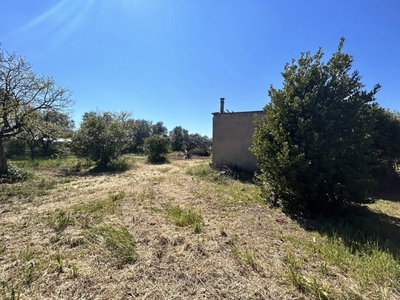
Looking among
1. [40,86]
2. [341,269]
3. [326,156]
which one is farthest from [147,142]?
[341,269]

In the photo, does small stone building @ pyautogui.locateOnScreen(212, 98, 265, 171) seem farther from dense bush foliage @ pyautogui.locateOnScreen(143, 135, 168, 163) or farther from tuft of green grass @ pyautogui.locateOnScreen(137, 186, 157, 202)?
dense bush foliage @ pyautogui.locateOnScreen(143, 135, 168, 163)

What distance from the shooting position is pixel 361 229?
379cm

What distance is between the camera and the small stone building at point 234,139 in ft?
30.7

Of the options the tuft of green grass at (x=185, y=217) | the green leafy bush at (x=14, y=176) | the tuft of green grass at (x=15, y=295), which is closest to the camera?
the tuft of green grass at (x=15, y=295)

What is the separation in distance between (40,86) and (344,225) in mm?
12106

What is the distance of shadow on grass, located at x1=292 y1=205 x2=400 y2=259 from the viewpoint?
9.89 feet

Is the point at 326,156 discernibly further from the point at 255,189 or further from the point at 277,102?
the point at 255,189

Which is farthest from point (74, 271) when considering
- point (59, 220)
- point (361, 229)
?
point (361, 229)

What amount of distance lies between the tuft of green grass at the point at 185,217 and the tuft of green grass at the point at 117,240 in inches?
38.7

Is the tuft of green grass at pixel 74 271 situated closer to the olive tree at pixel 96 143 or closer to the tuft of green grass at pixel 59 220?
the tuft of green grass at pixel 59 220

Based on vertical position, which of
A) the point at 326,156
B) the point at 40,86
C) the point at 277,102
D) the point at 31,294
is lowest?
the point at 31,294

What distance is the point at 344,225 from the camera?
3961mm

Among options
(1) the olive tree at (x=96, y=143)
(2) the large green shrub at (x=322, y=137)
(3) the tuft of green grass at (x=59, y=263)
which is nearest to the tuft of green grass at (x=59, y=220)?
(3) the tuft of green grass at (x=59, y=263)

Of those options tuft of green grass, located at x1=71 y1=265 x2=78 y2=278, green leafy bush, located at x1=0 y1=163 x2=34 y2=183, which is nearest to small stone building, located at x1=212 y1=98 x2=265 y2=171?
tuft of green grass, located at x1=71 y1=265 x2=78 y2=278
